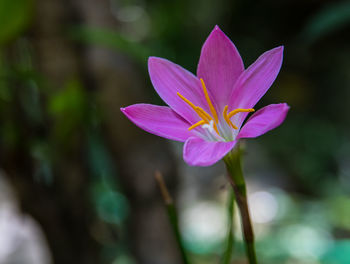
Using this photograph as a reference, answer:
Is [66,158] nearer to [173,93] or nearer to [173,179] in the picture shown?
[173,179]

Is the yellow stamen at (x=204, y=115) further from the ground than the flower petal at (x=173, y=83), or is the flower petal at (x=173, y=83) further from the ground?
the flower petal at (x=173, y=83)

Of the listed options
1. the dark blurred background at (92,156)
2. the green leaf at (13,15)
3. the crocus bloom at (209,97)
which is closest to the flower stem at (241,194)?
the crocus bloom at (209,97)

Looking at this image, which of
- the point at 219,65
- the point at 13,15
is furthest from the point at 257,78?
the point at 13,15

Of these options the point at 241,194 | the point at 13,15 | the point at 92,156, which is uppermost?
the point at 13,15

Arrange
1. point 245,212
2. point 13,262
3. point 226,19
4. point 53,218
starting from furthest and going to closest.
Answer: point 226,19 < point 13,262 < point 53,218 < point 245,212

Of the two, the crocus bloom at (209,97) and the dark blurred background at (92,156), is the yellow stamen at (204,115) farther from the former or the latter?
the dark blurred background at (92,156)

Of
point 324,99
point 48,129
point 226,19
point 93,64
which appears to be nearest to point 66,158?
point 48,129

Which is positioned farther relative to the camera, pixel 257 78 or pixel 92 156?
pixel 92 156

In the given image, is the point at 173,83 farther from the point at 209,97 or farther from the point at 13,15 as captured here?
the point at 13,15
